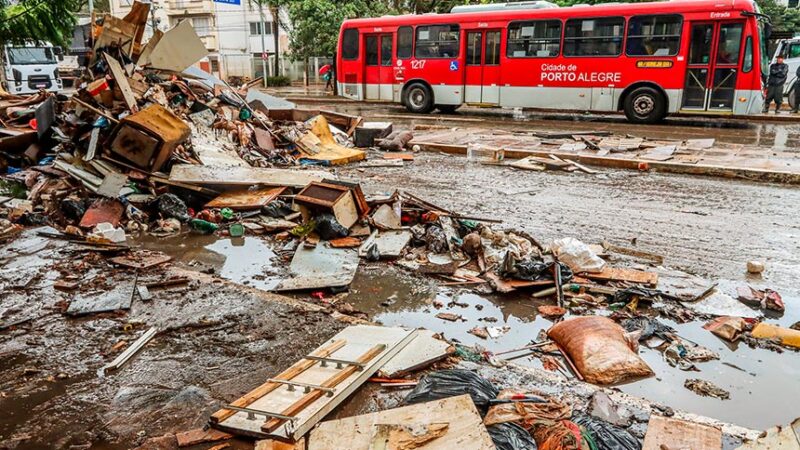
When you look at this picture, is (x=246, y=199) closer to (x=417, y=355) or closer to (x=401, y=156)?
(x=417, y=355)

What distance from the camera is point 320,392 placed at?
3283 mm

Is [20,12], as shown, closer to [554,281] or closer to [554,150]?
[554,281]

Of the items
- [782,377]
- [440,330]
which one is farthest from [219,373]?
[782,377]

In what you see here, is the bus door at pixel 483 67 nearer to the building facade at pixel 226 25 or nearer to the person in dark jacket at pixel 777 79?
the person in dark jacket at pixel 777 79

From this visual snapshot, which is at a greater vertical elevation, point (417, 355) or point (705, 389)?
point (417, 355)

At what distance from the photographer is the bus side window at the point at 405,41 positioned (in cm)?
1895

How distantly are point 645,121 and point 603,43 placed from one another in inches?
103

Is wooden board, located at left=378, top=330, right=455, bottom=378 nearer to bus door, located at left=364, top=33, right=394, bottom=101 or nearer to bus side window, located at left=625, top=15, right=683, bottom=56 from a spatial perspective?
bus side window, located at left=625, top=15, right=683, bottom=56

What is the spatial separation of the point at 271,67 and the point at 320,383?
121ft

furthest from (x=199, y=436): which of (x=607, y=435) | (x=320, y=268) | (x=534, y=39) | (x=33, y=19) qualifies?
(x=534, y=39)

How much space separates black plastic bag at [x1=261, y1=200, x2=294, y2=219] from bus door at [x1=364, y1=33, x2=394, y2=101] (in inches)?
529

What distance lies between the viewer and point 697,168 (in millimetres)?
10258

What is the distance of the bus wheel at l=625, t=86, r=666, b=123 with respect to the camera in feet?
52.3

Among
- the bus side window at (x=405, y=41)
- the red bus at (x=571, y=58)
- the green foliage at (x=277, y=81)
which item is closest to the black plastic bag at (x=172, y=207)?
the red bus at (x=571, y=58)
